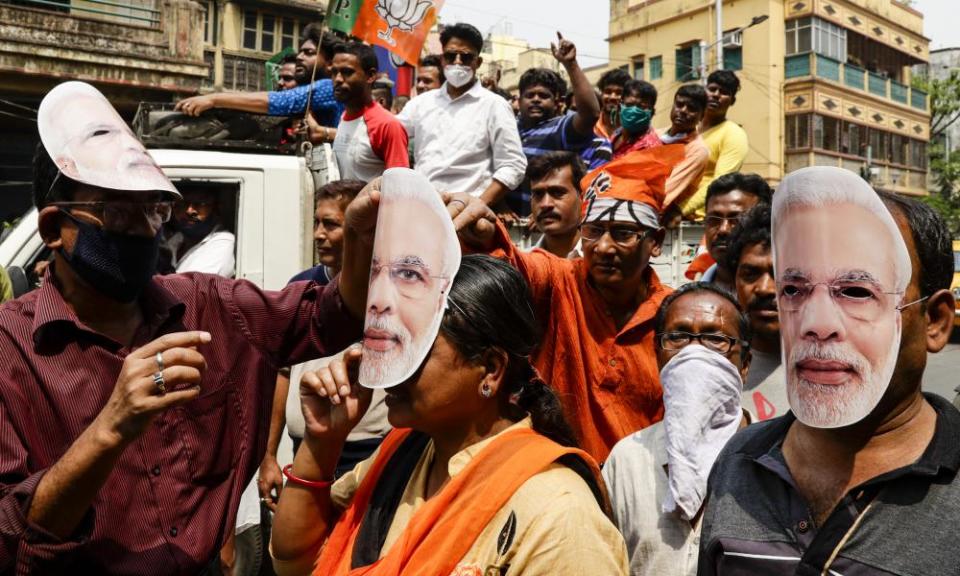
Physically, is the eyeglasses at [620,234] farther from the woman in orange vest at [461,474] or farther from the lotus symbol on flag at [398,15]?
the lotus symbol on flag at [398,15]

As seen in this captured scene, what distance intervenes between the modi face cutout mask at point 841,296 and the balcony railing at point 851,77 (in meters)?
31.9

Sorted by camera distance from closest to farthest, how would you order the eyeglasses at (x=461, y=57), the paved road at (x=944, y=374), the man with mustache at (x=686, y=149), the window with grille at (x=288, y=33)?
the eyeglasses at (x=461, y=57), the man with mustache at (x=686, y=149), the paved road at (x=944, y=374), the window with grille at (x=288, y=33)

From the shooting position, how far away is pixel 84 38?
13.5 m

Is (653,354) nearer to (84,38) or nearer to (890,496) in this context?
(890,496)

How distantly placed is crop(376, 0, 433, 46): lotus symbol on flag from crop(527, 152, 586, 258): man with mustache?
2537 mm

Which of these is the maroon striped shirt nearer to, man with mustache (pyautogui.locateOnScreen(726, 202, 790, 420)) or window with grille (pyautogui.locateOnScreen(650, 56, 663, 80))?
man with mustache (pyautogui.locateOnScreen(726, 202, 790, 420))

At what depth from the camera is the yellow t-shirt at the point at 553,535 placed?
163 centimetres

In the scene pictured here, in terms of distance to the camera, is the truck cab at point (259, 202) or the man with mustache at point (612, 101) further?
the man with mustache at point (612, 101)

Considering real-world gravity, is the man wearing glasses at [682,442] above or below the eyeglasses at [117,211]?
below

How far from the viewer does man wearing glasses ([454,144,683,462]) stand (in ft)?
9.27

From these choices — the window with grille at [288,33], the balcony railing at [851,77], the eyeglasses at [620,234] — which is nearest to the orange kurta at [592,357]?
the eyeglasses at [620,234]

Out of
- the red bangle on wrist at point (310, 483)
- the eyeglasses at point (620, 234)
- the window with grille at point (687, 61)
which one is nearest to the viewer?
the red bangle on wrist at point (310, 483)

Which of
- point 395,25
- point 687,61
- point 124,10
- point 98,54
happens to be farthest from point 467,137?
point 687,61

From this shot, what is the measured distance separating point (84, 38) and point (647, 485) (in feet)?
45.2
